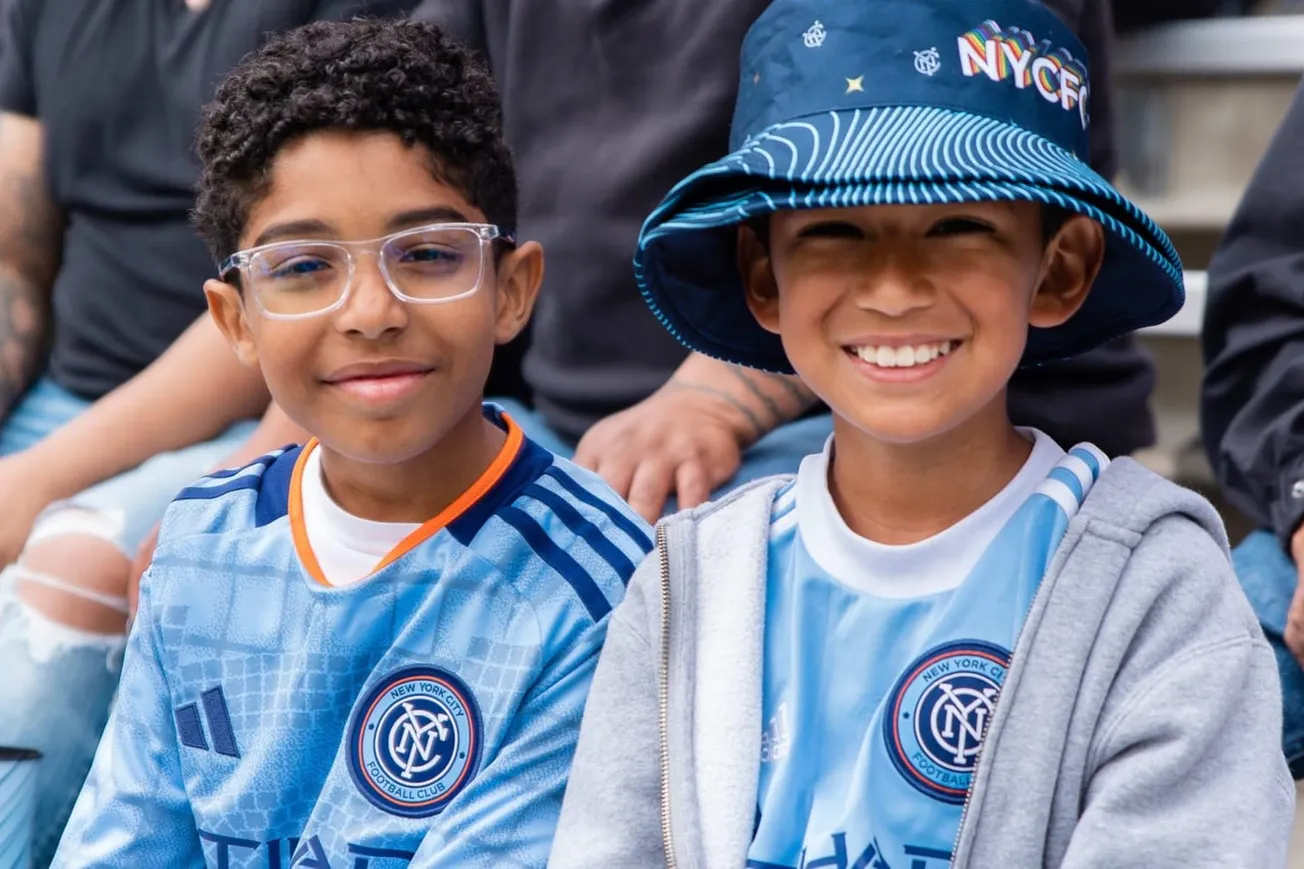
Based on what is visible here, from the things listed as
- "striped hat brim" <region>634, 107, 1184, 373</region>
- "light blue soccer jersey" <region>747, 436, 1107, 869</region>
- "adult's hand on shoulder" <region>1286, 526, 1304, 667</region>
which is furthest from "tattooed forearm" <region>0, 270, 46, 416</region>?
"adult's hand on shoulder" <region>1286, 526, 1304, 667</region>

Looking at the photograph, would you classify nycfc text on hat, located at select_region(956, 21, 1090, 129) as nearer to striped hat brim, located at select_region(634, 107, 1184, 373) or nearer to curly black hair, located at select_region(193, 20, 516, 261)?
striped hat brim, located at select_region(634, 107, 1184, 373)

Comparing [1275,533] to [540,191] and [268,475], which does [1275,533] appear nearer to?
[540,191]

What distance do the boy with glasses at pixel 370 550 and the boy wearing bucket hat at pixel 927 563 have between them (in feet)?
0.46

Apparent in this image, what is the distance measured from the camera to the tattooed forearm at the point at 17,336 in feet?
9.22

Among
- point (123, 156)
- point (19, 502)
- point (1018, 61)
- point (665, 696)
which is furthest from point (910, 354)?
point (123, 156)

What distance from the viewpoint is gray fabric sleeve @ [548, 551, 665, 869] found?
1510 mm

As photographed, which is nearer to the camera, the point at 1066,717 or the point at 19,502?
the point at 1066,717

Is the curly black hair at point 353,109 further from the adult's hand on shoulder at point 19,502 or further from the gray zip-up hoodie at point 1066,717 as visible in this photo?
the adult's hand on shoulder at point 19,502

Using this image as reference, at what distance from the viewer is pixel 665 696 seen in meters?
1.53

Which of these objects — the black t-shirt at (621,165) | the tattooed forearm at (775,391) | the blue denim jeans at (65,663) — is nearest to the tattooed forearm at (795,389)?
the tattooed forearm at (775,391)

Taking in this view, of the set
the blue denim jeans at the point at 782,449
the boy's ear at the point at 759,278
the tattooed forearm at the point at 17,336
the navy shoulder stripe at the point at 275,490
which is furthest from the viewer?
the tattooed forearm at the point at 17,336

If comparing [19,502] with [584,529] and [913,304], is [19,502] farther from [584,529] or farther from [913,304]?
[913,304]

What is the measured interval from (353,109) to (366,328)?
9.3 inches

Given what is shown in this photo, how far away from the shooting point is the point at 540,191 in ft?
7.77
